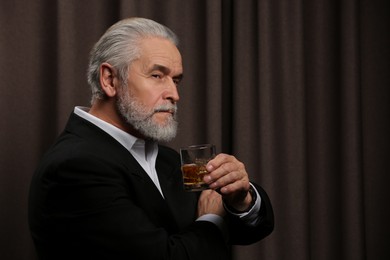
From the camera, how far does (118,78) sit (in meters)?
1.53

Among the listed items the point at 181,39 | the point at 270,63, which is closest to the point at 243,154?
the point at 270,63

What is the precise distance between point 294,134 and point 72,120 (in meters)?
1.35

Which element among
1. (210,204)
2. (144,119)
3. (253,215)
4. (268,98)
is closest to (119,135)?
(144,119)

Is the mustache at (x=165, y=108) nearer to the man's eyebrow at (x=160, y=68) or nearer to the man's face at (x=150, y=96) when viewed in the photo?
the man's face at (x=150, y=96)

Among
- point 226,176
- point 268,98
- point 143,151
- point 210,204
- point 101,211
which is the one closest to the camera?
point 101,211

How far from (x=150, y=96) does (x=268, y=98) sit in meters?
1.05

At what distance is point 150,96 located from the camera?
59.4 inches

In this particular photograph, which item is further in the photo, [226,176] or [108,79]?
[108,79]

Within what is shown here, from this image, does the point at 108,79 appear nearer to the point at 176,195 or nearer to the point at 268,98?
→ the point at 176,195

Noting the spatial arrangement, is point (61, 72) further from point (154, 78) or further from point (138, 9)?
point (154, 78)

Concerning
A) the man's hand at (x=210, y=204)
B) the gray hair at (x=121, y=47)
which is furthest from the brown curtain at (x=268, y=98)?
the man's hand at (x=210, y=204)

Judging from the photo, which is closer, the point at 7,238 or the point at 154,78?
the point at 154,78

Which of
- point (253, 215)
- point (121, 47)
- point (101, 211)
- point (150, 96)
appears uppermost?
point (121, 47)

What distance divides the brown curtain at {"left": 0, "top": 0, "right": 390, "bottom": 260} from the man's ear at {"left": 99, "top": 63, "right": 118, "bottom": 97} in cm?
61
